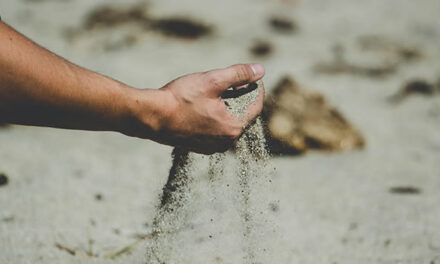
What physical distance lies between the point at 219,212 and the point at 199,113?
933 millimetres

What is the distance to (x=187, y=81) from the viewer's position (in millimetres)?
1725

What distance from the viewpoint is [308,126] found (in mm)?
3590

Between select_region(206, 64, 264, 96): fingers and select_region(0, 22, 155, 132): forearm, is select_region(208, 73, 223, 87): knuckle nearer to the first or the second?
select_region(206, 64, 264, 96): fingers

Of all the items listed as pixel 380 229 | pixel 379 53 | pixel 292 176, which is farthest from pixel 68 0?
pixel 380 229

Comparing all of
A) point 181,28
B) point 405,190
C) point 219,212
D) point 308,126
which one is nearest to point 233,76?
point 219,212

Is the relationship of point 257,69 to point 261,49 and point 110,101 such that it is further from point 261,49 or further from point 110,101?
point 261,49

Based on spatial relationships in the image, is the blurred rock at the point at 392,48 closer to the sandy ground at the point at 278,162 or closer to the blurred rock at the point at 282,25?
the sandy ground at the point at 278,162

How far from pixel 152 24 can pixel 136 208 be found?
3.47 m

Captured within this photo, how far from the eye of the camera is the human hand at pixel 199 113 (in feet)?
5.51

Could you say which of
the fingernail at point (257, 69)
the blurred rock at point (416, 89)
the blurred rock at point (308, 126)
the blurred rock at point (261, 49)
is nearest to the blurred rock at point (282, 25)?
the blurred rock at point (261, 49)

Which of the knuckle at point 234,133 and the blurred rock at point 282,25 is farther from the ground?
the knuckle at point 234,133

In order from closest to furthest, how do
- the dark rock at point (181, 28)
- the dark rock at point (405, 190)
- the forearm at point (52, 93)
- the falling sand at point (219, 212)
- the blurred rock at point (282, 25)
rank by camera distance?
the forearm at point (52, 93) → the falling sand at point (219, 212) → the dark rock at point (405, 190) → the dark rock at point (181, 28) → the blurred rock at point (282, 25)

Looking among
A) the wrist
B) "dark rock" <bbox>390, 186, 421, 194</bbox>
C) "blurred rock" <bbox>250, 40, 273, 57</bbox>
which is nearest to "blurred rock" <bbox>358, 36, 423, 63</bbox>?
"blurred rock" <bbox>250, 40, 273, 57</bbox>

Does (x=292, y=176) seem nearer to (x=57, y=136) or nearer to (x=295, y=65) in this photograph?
(x=57, y=136)
